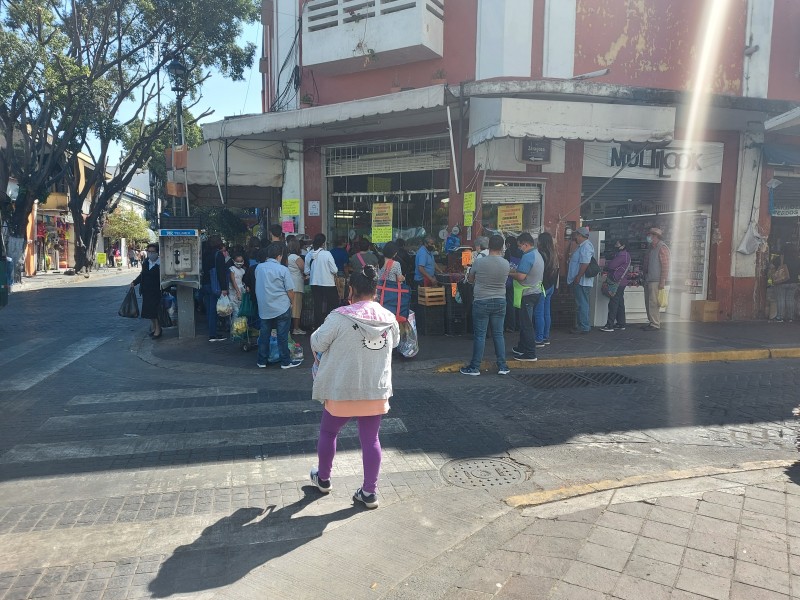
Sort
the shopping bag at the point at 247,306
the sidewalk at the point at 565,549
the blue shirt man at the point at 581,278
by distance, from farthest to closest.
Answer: the blue shirt man at the point at 581,278
the shopping bag at the point at 247,306
the sidewalk at the point at 565,549

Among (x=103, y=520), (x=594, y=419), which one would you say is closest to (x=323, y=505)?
(x=103, y=520)

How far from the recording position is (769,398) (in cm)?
671

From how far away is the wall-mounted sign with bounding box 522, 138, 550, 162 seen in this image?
10.8 m

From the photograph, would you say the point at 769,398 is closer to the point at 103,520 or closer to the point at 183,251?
the point at 103,520

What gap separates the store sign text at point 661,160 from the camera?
11.5 m

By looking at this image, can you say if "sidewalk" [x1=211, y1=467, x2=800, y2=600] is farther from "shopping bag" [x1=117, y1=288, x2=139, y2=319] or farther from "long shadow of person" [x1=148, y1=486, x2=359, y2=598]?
"shopping bag" [x1=117, y1=288, x2=139, y2=319]

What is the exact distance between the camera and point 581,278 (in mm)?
10289

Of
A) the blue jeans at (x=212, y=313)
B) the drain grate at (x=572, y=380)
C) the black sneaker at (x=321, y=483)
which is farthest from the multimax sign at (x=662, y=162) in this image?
the black sneaker at (x=321, y=483)

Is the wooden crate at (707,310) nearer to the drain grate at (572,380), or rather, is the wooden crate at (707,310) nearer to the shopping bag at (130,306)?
the drain grate at (572,380)

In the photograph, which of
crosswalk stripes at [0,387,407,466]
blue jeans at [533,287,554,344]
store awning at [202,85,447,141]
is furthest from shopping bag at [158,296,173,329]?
blue jeans at [533,287,554,344]

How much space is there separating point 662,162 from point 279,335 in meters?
8.66

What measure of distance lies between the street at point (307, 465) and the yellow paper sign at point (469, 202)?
12.2 feet

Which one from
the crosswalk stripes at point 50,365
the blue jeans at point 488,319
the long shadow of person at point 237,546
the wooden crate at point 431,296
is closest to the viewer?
→ the long shadow of person at point 237,546

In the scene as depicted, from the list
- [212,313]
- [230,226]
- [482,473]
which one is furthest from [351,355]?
[230,226]
